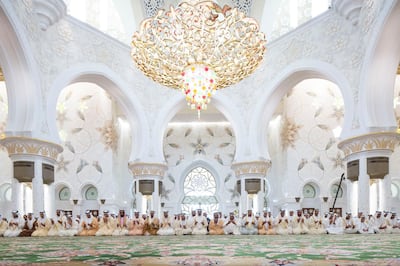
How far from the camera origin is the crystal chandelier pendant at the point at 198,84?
9.42m

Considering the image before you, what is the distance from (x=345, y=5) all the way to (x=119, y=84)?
6290 millimetres

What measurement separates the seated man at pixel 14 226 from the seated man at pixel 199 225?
11.7 feet

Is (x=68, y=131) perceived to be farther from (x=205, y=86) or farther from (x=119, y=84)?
(x=205, y=86)

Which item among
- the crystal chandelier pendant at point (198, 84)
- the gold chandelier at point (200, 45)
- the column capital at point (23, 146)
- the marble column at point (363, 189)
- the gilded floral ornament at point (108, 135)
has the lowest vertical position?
the marble column at point (363, 189)

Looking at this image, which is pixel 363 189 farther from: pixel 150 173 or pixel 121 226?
pixel 150 173

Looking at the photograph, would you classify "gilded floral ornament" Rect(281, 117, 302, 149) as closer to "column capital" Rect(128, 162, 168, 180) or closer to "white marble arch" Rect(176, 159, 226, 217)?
"white marble arch" Rect(176, 159, 226, 217)

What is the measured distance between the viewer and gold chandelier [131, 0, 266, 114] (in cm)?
957

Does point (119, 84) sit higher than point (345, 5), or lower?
lower

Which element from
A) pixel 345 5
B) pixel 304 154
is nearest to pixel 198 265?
pixel 345 5

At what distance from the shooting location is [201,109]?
11828 millimetres

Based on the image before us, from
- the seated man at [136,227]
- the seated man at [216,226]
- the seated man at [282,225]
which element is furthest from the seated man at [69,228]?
the seated man at [282,225]

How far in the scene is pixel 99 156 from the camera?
15.8 metres

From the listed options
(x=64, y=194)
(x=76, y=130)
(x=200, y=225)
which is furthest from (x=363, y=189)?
(x=64, y=194)

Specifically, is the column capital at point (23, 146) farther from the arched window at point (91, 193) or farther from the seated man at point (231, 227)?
the arched window at point (91, 193)
